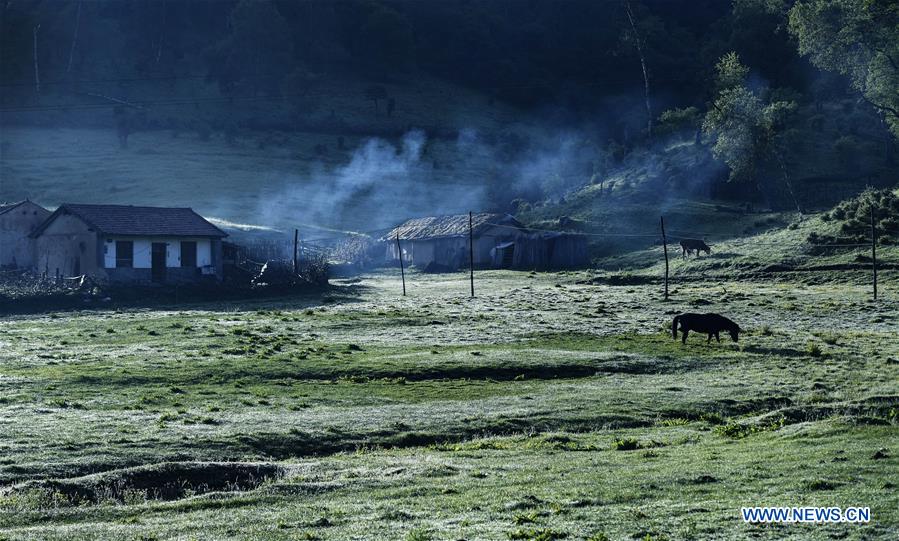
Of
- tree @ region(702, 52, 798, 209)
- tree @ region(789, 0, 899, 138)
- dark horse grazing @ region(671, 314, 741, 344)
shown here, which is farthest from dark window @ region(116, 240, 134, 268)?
tree @ region(789, 0, 899, 138)

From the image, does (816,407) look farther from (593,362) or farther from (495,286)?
(495,286)

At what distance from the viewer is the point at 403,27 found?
173125 mm

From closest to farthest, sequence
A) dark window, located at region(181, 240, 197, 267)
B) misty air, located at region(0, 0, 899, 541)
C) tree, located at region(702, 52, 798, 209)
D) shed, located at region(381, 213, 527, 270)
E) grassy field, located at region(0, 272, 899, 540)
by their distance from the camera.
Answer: grassy field, located at region(0, 272, 899, 540) → misty air, located at region(0, 0, 899, 541) → dark window, located at region(181, 240, 197, 267) → shed, located at region(381, 213, 527, 270) → tree, located at region(702, 52, 798, 209)

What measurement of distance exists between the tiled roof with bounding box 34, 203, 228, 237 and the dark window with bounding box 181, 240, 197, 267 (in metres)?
0.77

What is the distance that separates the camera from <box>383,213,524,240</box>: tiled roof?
9388cm

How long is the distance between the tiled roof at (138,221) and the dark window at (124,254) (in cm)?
82

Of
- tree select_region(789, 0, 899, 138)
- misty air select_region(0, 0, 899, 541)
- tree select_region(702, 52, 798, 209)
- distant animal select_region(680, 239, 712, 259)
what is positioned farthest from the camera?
tree select_region(702, 52, 798, 209)

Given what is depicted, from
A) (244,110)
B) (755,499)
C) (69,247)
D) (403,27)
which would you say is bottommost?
(755,499)

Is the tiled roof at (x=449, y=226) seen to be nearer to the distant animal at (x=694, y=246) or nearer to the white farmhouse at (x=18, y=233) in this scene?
the distant animal at (x=694, y=246)

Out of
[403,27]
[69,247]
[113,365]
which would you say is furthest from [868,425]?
[403,27]

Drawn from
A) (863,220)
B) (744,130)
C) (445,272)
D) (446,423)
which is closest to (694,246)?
(863,220)

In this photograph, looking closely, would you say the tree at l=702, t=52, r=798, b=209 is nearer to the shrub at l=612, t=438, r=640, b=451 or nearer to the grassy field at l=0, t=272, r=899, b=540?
the grassy field at l=0, t=272, r=899, b=540

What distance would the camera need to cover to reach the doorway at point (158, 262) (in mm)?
74000

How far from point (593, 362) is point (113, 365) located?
15714 millimetres
